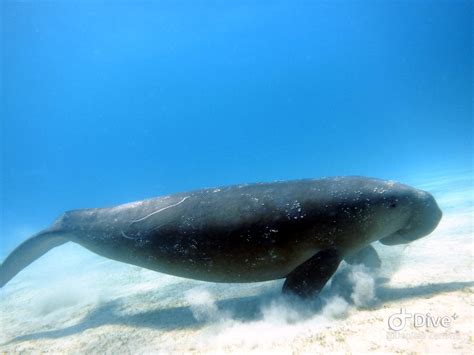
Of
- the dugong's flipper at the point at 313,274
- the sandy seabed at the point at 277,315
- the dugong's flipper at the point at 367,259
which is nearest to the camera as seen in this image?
the sandy seabed at the point at 277,315

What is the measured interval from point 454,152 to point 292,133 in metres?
101

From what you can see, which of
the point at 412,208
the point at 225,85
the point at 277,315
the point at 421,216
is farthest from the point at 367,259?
the point at 225,85

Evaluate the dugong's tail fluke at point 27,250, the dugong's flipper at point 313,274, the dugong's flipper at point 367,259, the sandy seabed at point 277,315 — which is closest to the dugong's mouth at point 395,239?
the dugong's flipper at point 367,259

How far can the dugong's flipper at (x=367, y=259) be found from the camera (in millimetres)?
7043

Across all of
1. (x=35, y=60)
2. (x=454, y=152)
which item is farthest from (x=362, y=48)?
(x=35, y=60)

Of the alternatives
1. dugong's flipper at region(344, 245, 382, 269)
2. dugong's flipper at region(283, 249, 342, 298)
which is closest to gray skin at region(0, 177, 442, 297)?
dugong's flipper at region(283, 249, 342, 298)

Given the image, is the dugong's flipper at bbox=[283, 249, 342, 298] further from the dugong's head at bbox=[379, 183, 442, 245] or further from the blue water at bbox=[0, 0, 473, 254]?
the blue water at bbox=[0, 0, 473, 254]

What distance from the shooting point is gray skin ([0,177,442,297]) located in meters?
5.55

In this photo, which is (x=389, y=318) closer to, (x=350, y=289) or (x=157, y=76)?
(x=350, y=289)

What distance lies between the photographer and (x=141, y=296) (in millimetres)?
8820

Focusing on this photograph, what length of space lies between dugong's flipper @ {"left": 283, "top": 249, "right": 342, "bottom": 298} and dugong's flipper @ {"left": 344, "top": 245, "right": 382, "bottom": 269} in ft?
6.10

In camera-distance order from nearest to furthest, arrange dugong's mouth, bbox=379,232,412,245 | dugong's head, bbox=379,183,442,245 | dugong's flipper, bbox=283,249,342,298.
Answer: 1. dugong's flipper, bbox=283,249,342,298
2. dugong's head, bbox=379,183,442,245
3. dugong's mouth, bbox=379,232,412,245

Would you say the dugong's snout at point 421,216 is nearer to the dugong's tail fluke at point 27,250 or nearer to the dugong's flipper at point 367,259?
the dugong's flipper at point 367,259

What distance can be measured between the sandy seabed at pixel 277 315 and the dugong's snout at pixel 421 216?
1023 mm
